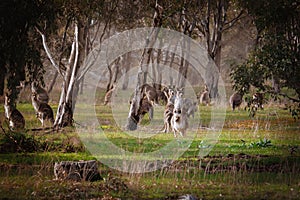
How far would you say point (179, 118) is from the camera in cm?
1980

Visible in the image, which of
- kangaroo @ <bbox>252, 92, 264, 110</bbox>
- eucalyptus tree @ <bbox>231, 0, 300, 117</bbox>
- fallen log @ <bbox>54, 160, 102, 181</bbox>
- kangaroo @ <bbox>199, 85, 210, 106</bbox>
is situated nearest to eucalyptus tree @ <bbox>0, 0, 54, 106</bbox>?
fallen log @ <bbox>54, 160, 102, 181</bbox>

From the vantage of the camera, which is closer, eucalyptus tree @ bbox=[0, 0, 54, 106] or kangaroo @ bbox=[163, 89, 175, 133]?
eucalyptus tree @ bbox=[0, 0, 54, 106]

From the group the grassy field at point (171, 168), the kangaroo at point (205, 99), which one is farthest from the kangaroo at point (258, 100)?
the kangaroo at point (205, 99)

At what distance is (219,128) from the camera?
23.4 meters

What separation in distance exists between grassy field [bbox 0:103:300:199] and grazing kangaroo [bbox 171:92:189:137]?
1.28ft

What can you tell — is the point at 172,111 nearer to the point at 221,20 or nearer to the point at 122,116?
the point at 122,116

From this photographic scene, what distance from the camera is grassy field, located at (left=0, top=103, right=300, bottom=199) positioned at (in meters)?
11.7

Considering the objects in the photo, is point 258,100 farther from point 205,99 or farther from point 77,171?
point 205,99

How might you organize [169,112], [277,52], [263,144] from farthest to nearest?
1. [169,112]
2. [277,52]
3. [263,144]

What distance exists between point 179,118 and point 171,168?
564cm

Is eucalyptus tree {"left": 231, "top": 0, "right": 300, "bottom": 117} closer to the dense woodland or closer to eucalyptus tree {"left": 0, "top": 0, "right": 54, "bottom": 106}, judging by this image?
the dense woodland

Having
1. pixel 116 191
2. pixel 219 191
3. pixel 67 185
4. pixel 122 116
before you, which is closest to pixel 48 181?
pixel 67 185

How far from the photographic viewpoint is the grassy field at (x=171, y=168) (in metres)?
11.7

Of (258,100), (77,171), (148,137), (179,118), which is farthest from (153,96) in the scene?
(77,171)
